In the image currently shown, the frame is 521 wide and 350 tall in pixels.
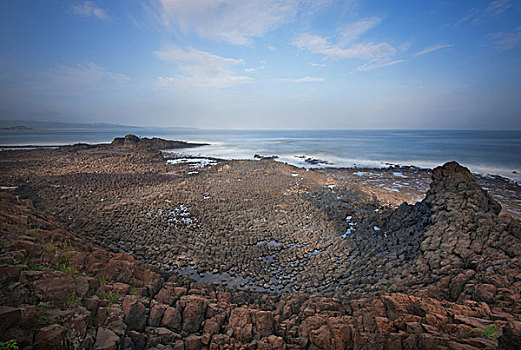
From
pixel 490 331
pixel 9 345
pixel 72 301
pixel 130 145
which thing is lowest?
pixel 490 331

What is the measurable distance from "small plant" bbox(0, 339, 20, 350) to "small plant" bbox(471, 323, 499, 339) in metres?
5.51

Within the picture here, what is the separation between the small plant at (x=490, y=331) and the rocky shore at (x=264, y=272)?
0.01 metres

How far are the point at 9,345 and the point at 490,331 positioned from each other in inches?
223

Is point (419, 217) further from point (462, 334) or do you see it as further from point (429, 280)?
point (462, 334)

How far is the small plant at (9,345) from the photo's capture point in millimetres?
2539

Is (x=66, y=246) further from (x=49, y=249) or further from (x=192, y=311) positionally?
(x=192, y=311)

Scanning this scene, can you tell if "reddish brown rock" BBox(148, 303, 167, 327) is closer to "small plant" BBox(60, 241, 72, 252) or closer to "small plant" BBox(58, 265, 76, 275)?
"small plant" BBox(58, 265, 76, 275)

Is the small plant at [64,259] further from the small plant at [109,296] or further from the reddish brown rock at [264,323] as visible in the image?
the reddish brown rock at [264,323]

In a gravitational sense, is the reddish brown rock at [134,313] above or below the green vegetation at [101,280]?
below

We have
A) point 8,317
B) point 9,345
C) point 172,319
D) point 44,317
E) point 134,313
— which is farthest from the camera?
point 172,319

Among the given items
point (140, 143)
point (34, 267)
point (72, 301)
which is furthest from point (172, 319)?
point (140, 143)

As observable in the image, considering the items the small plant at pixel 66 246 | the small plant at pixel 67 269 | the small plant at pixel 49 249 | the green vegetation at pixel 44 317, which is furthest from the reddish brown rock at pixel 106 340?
the small plant at pixel 66 246

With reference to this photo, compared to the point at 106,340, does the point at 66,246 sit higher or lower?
higher

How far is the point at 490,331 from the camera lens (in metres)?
3.17
